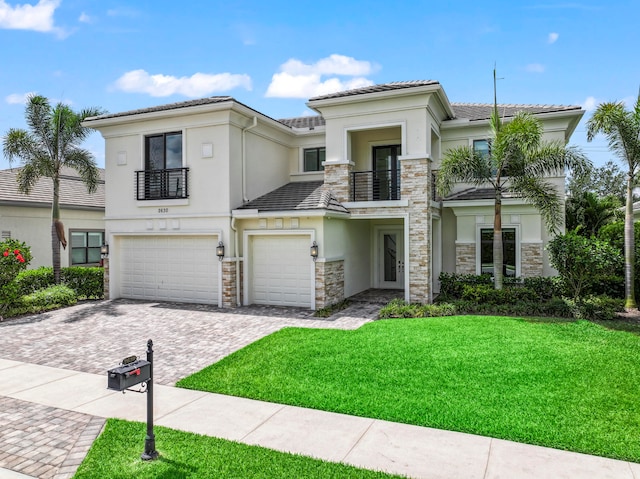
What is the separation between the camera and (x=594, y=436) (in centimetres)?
502

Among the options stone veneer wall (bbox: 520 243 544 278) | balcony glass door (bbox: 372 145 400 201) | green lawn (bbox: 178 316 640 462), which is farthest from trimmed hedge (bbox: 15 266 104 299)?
stone veneer wall (bbox: 520 243 544 278)

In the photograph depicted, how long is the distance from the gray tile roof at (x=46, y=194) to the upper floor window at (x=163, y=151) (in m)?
6.79

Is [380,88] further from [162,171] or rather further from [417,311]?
[162,171]

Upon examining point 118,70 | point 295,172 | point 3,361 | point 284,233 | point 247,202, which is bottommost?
point 3,361

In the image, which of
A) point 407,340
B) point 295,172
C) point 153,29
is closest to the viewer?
point 407,340

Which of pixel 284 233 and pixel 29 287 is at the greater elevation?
pixel 284 233

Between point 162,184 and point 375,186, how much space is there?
292 inches

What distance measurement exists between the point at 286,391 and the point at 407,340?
133 inches

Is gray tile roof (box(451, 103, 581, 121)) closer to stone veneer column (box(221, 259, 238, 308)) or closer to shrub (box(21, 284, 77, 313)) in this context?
stone veneer column (box(221, 259, 238, 308))

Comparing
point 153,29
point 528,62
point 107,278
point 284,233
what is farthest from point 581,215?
point 107,278

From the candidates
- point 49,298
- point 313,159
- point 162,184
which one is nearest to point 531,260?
point 313,159

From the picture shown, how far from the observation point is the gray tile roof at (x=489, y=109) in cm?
1504

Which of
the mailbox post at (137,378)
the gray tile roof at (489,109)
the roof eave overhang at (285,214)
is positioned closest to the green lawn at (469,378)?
the mailbox post at (137,378)

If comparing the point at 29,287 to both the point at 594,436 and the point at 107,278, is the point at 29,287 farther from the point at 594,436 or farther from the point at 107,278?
the point at 594,436
